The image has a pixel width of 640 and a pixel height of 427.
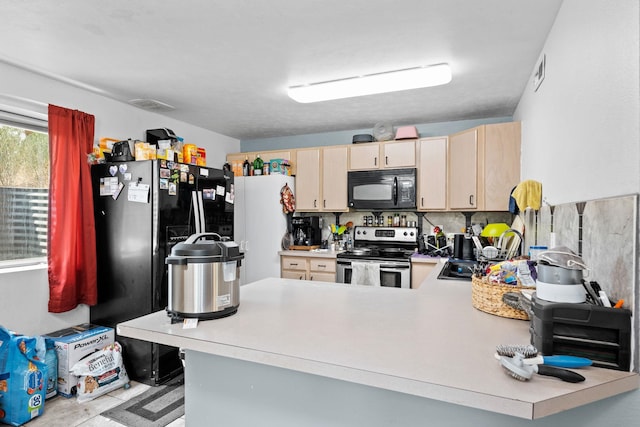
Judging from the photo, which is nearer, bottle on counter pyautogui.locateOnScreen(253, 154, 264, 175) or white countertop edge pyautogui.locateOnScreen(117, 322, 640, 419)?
white countertop edge pyautogui.locateOnScreen(117, 322, 640, 419)

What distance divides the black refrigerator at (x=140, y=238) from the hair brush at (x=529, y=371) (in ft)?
8.62

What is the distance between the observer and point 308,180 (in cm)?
438

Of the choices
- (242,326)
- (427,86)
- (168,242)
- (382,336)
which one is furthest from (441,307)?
(168,242)

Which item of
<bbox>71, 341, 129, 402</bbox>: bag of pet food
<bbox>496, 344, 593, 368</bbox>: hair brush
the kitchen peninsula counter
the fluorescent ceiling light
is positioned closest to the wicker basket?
the kitchen peninsula counter

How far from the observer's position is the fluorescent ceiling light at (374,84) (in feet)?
8.48

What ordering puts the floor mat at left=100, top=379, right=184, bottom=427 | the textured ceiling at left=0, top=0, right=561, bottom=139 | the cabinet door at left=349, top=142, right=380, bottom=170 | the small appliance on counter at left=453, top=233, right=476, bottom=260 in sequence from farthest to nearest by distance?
1. the cabinet door at left=349, top=142, right=380, bottom=170
2. the small appliance on counter at left=453, top=233, right=476, bottom=260
3. the floor mat at left=100, top=379, right=184, bottom=427
4. the textured ceiling at left=0, top=0, right=561, bottom=139

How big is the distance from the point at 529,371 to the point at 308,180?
3687 mm

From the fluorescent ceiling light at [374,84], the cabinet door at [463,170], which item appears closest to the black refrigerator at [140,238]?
the fluorescent ceiling light at [374,84]

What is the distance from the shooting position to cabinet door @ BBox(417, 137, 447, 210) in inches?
147

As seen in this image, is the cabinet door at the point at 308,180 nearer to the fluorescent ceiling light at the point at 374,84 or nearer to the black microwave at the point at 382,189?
the black microwave at the point at 382,189

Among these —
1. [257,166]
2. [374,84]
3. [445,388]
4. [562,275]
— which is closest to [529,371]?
[445,388]

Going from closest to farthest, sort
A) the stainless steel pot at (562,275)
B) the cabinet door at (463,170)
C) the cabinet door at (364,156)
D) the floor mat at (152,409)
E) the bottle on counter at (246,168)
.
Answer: the stainless steel pot at (562,275)
the floor mat at (152,409)
the cabinet door at (463,170)
the cabinet door at (364,156)
the bottle on counter at (246,168)

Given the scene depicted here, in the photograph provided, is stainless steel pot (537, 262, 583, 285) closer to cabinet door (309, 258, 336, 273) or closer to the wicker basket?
the wicker basket

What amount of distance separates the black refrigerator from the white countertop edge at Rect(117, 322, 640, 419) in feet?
6.43
